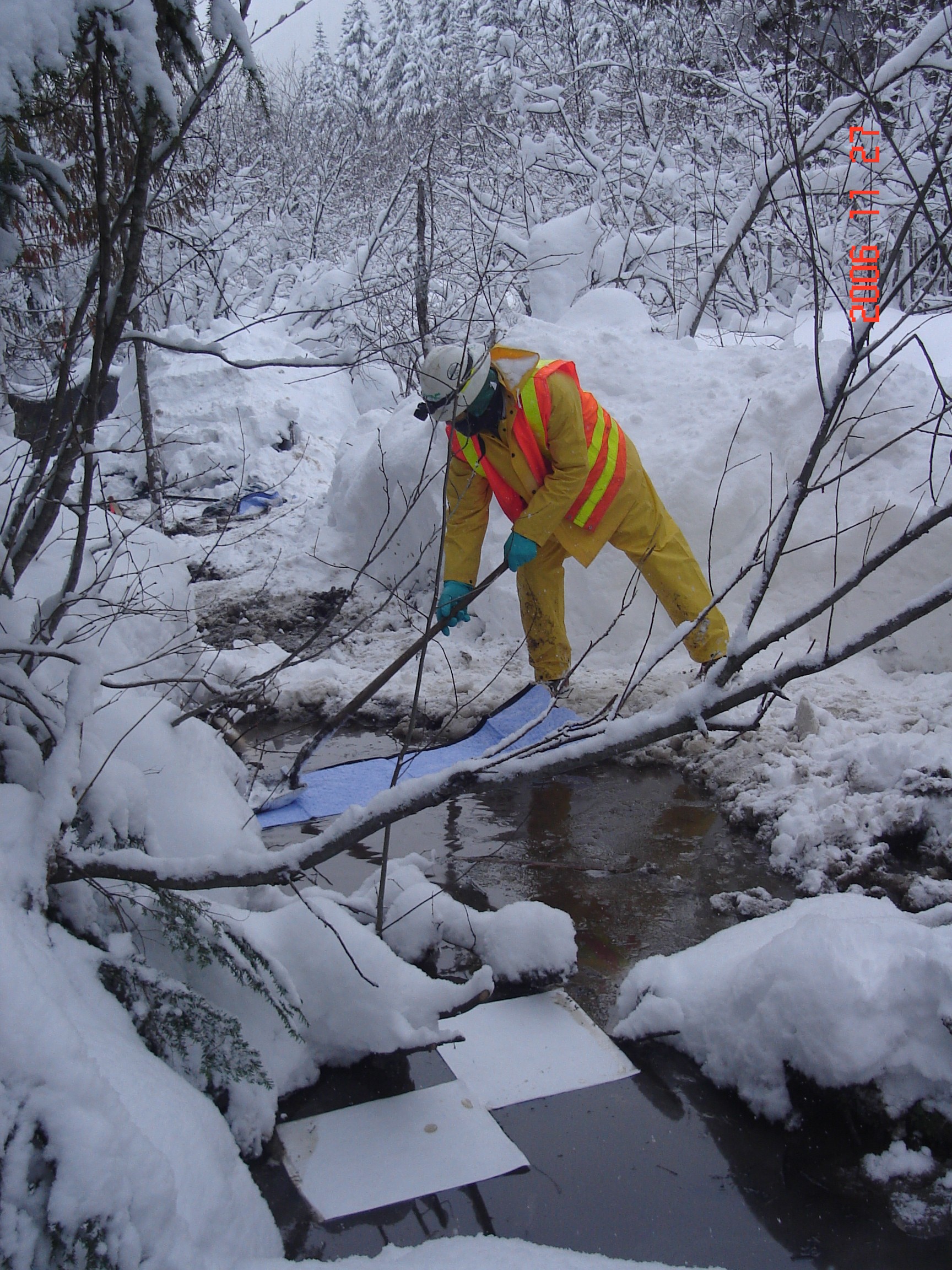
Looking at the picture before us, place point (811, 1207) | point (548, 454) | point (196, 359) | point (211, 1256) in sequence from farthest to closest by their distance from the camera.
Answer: point (196, 359), point (548, 454), point (811, 1207), point (211, 1256)

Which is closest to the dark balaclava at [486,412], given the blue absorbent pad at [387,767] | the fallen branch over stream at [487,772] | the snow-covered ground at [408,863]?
the snow-covered ground at [408,863]

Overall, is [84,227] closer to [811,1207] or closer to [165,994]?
[165,994]

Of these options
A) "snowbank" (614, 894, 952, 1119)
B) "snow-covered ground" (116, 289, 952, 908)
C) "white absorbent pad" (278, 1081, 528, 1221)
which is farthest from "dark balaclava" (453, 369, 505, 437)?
"white absorbent pad" (278, 1081, 528, 1221)

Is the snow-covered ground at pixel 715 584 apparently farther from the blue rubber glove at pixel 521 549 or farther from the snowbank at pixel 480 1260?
the snowbank at pixel 480 1260

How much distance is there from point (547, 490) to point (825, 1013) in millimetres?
2421

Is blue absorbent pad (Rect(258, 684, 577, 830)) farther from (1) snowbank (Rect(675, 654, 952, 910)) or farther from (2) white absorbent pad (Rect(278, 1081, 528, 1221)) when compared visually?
(2) white absorbent pad (Rect(278, 1081, 528, 1221))

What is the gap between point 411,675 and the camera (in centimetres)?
516

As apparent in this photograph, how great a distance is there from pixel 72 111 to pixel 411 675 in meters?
3.46

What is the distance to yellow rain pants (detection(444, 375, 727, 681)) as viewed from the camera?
3.78 m

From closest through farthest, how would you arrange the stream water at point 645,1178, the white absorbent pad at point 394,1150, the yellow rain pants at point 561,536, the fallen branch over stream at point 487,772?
1. the fallen branch over stream at point 487,772
2. the stream water at point 645,1178
3. the white absorbent pad at point 394,1150
4. the yellow rain pants at point 561,536

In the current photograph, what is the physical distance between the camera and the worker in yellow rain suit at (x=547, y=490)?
3.71 m

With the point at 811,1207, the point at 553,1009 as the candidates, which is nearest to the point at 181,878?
the point at 553,1009

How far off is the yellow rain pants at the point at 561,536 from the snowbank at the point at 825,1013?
174 cm

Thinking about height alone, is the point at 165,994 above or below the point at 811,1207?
above
